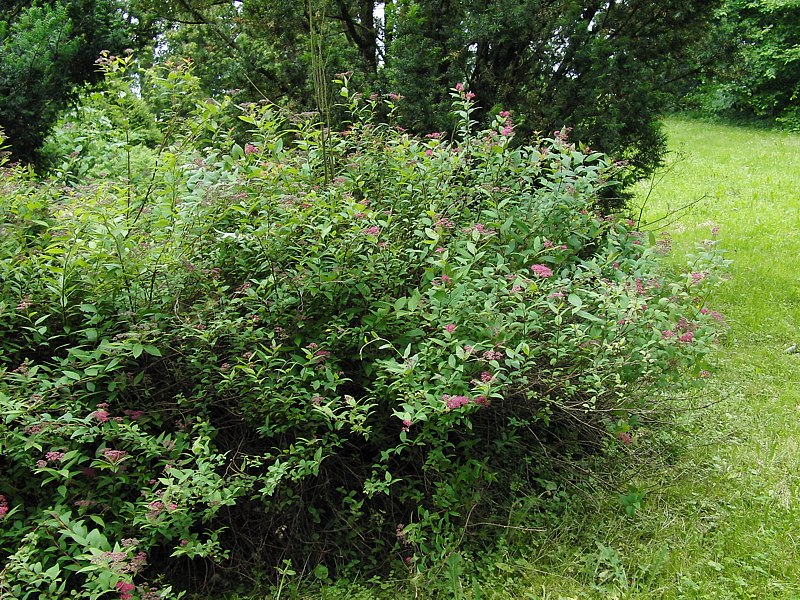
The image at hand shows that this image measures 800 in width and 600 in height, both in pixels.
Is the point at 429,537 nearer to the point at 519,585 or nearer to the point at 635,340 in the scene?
the point at 519,585

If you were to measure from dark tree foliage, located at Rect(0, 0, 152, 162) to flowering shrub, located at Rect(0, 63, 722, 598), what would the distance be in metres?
2.28

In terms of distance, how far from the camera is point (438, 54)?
5.27 meters

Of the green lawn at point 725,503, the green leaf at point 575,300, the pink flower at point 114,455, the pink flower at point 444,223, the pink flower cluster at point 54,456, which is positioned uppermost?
the pink flower at point 444,223

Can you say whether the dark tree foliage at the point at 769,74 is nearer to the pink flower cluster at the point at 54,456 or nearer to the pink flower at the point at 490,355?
the pink flower at the point at 490,355

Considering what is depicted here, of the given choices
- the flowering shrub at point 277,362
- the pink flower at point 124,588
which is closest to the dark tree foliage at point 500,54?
the flowering shrub at point 277,362

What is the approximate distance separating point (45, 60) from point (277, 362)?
377 cm

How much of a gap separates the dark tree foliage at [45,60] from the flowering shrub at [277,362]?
228cm

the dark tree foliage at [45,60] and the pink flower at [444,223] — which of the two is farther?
the dark tree foliage at [45,60]

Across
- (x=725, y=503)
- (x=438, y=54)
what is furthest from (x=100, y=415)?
(x=438, y=54)

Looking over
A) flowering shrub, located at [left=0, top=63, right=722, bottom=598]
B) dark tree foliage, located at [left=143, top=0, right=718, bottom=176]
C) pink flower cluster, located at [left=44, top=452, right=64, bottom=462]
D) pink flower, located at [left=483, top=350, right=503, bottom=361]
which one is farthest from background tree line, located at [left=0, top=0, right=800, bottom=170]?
pink flower cluster, located at [left=44, top=452, right=64, bottom=462]

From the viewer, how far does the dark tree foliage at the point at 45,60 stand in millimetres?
5023

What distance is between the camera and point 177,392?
2.76 m

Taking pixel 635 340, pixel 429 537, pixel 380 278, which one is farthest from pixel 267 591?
pixel 635 340

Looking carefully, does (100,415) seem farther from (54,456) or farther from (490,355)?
(490,355)
